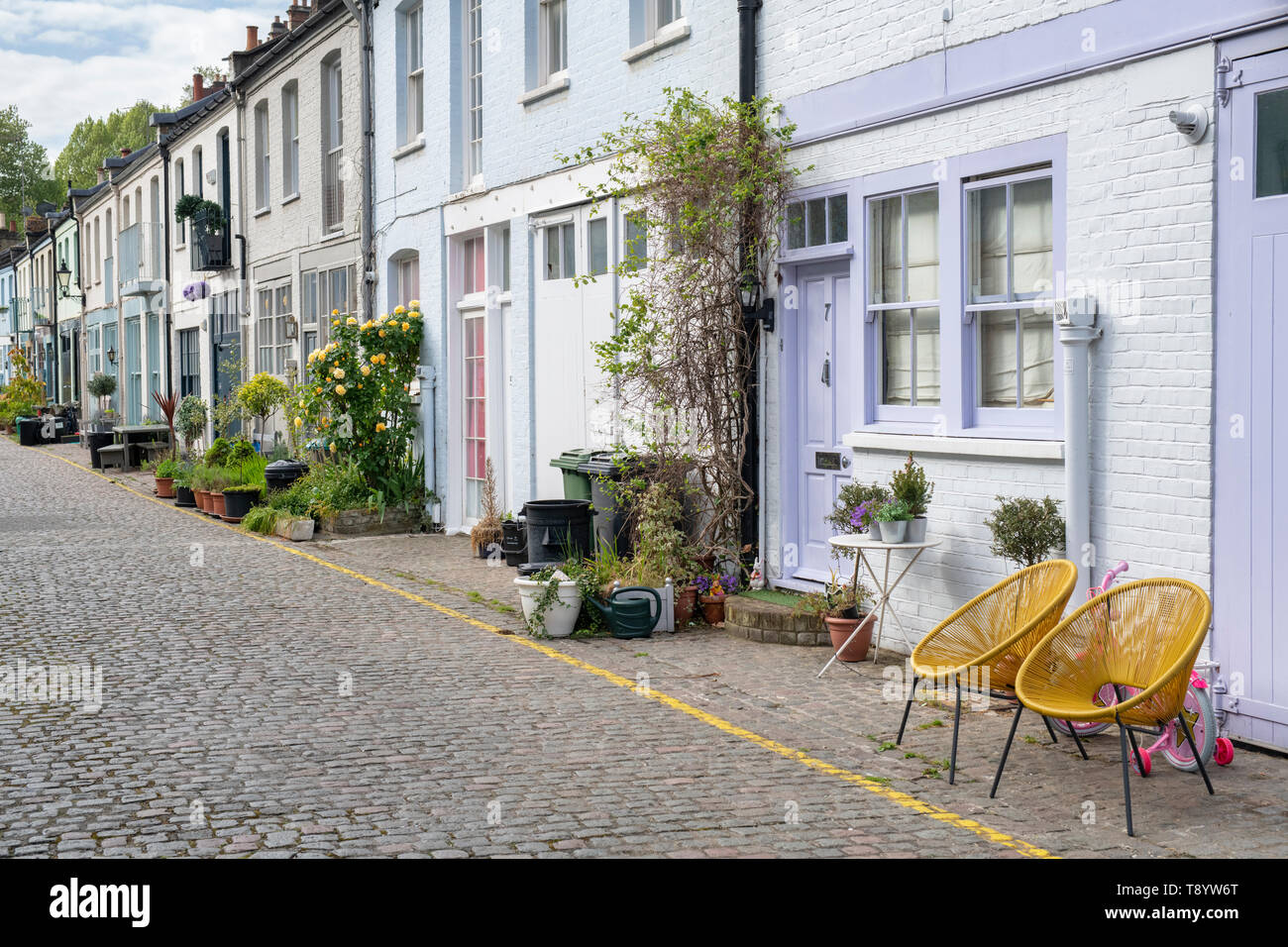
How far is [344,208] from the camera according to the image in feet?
62.9

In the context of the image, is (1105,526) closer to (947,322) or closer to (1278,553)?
(1278,553)

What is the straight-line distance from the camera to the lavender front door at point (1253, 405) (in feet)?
20.7

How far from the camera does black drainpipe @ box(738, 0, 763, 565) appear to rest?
33.7 ft

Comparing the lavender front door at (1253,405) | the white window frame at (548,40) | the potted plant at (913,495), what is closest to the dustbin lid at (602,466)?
the potted plant at (913,495)

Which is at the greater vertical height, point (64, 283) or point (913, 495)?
point (64, 283)

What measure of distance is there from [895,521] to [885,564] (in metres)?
0.75

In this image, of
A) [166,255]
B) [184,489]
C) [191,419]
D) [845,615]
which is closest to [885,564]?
[845,615]

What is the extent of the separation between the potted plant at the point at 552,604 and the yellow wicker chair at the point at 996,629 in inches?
146

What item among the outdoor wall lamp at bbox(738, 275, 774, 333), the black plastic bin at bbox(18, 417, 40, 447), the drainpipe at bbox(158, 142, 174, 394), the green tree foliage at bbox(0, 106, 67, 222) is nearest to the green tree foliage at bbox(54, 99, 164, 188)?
the green tree foliage at bbox(0, 106, 67, 222)

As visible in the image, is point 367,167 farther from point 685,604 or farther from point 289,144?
point 685,604

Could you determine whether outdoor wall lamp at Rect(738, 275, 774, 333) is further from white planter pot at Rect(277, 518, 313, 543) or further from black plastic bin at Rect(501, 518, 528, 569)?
white planter pot at Rect(277, 518, 313, 543)

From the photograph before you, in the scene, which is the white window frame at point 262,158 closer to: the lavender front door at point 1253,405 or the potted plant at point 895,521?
the potted plant at point 895,521

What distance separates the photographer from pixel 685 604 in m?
10.3

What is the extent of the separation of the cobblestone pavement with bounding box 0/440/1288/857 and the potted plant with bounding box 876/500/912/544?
882mm
